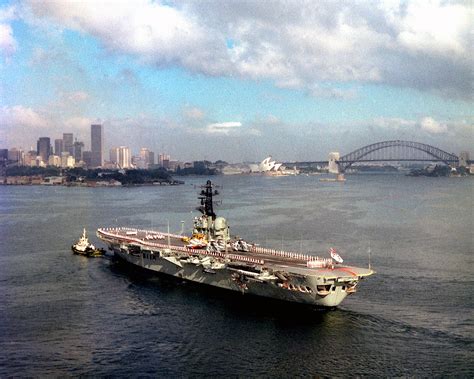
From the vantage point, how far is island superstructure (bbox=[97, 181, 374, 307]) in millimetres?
18828

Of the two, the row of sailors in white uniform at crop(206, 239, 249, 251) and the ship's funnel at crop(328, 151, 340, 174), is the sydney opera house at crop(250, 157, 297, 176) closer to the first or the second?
the ship's funnel at crop(328, 151, 340, 174)

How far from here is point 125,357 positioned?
15.2m

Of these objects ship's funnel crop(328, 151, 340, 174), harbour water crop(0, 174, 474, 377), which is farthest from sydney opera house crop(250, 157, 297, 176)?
harbour water crop(0, 174, 474, 377)

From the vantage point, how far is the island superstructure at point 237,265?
18.8m

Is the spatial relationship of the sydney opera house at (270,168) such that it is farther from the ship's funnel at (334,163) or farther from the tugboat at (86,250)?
the tugboat at (86,250)

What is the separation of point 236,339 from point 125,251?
12.0m

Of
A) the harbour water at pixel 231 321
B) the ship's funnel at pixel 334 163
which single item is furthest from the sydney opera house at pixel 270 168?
the harbour water at pixel 231 321


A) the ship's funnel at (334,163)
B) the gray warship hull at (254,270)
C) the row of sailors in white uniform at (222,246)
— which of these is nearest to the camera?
the gray warship hull at (254,270)

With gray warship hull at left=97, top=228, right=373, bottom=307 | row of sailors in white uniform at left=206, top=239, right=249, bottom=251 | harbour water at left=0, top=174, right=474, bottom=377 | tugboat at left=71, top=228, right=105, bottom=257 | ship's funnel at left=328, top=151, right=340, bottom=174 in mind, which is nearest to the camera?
harbour water at left=0, top=174, right=474, bottom=377

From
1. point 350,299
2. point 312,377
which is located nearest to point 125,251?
point 350,299

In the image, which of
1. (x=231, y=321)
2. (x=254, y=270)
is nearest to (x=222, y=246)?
(x=254, y=270)

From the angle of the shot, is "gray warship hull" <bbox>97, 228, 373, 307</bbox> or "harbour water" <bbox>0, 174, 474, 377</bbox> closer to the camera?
"harbour water" <bbox>0, 174, 474, 377</bbox>

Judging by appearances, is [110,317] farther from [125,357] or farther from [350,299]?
[350,299]

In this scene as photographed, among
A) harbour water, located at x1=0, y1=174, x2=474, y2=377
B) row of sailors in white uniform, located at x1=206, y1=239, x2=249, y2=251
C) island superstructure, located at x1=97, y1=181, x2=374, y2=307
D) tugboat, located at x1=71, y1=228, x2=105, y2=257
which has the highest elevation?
row of sailors in white uniform, located at x1=206, y1=239, x2=249, y2=251
